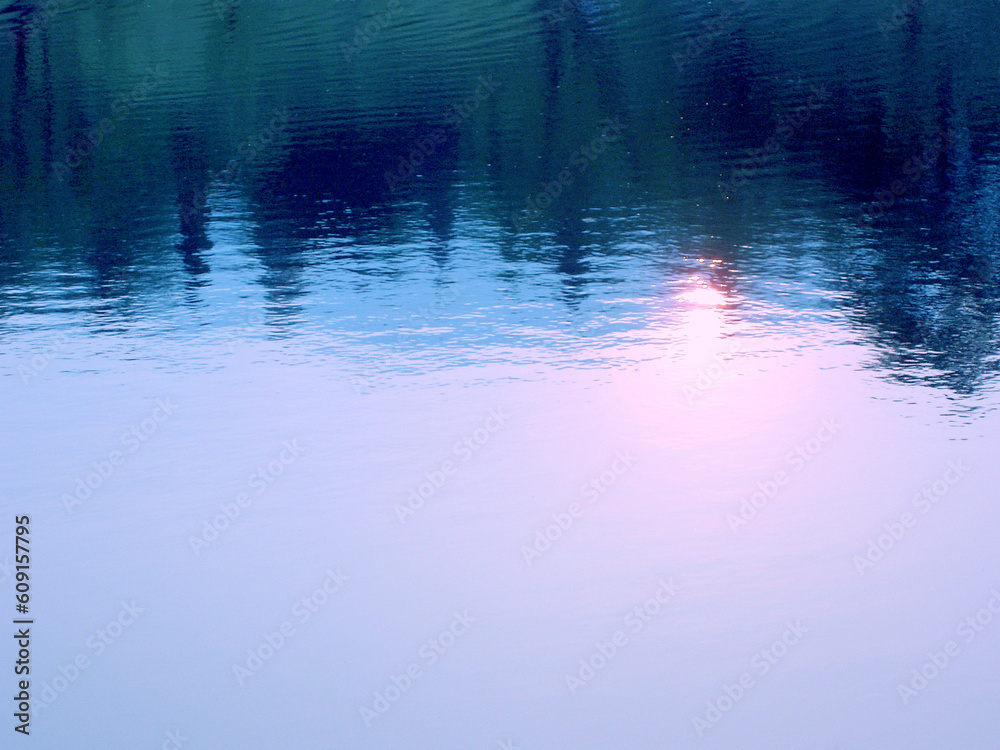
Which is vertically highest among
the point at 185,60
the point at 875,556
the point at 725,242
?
the point at 185,60

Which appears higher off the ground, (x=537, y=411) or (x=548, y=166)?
(x=548, y=166)

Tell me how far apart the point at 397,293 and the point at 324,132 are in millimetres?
14544

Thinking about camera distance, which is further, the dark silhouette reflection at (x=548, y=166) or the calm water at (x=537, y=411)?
the dark silhouette reflection at (x=548, y=166)

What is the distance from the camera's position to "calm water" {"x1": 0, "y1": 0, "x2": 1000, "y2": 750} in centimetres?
1037

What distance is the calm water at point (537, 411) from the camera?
34.0 ft

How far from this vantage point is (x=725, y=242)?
21.4 m

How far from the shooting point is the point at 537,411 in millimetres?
14844

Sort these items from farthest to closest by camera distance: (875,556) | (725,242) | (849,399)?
(725,242) → (849,399) → (875,556)

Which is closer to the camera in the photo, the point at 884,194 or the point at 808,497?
the point at 808,497

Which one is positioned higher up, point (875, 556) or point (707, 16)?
point (707, 16)

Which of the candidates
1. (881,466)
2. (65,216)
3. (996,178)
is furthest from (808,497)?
(65,216)

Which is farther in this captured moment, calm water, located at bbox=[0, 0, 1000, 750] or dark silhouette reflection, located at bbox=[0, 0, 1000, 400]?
dark silhouette reflection, located at bbox=[0, 0, 1000, 400]

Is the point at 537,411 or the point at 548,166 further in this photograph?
the point at 548,166

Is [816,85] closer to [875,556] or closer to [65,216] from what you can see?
[65,216]
